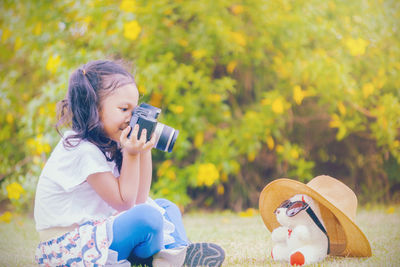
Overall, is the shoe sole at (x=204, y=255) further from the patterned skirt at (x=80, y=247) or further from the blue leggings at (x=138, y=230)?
the patterned skirt at (x=80, y=247)

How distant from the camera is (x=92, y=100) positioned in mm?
1450

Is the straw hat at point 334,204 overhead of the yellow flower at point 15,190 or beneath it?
overhead

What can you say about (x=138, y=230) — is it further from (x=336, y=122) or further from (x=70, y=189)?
Answer: (x=336, y=122)

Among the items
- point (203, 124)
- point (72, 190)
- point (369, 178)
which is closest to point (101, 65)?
point (72, 190)

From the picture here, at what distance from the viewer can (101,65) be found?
1539 mm

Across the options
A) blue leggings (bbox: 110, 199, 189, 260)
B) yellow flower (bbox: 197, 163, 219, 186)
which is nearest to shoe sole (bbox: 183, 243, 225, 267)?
blue leggings (bbox: 110, 199, 189, 260)

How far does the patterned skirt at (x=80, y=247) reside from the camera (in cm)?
126

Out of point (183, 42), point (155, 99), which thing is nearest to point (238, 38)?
point (183, 42)

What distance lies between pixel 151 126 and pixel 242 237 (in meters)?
0.86

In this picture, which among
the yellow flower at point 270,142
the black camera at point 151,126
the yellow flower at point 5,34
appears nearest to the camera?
the black camera at point 151,126

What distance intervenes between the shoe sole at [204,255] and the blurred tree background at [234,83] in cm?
113

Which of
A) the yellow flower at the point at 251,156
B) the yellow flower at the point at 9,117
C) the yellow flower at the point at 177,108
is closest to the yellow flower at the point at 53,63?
the yellow flower at the point at 9,117

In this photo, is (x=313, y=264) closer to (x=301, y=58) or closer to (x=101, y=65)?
(x=101, y=65)

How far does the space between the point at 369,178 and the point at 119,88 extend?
231 centimetres
